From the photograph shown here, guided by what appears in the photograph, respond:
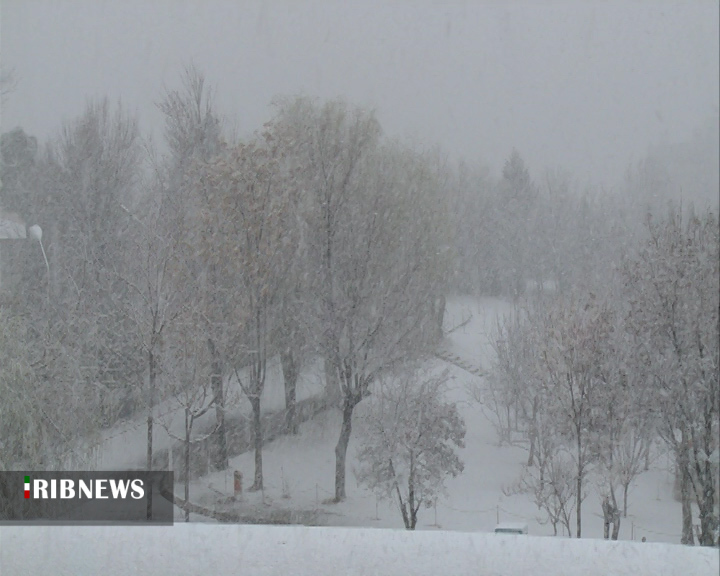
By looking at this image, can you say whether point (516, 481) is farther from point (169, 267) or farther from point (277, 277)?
point (169, 267)

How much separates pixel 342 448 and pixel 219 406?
2.16 metres

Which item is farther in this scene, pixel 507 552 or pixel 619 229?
pixel 619 229

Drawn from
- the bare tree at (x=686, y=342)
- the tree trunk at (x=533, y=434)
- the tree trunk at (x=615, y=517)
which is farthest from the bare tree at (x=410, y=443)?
the bare tree at (x=686, y=342)

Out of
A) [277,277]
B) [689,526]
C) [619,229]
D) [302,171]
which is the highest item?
[302,171]

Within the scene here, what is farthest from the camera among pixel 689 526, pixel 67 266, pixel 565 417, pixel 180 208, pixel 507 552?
pixel 67 266

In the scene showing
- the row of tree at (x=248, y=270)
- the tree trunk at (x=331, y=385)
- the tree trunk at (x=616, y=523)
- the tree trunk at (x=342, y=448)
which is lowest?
the tree trunk at (x=616, y=523)

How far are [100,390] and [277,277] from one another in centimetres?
332

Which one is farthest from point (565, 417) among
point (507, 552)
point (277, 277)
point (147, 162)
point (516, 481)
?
point (147, 162)

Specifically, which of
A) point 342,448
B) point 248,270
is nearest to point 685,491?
point 342,448

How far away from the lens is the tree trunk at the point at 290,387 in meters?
13.0

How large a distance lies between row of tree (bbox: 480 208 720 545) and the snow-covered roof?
931 cm

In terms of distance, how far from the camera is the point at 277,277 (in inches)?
500

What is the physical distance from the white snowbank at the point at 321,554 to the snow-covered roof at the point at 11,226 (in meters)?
7.04

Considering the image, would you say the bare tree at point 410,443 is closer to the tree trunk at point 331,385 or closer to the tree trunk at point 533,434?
the tree trunk at point 331,385
